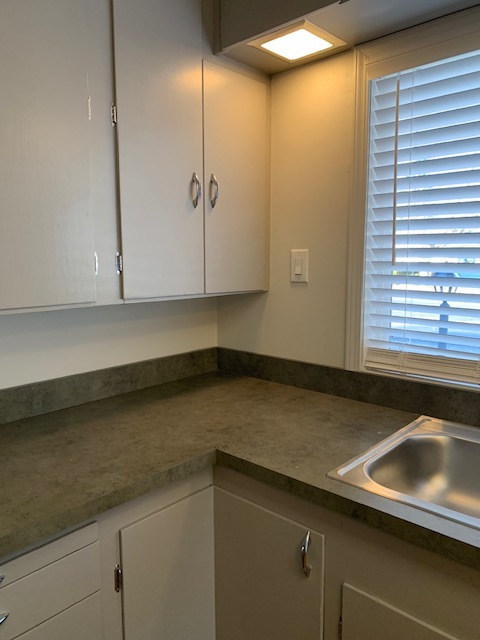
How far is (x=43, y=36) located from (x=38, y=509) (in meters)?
1.11

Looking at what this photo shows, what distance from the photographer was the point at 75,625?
1.07 metres

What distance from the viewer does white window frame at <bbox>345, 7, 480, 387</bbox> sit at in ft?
4.47

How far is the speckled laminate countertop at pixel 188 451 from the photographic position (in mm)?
970

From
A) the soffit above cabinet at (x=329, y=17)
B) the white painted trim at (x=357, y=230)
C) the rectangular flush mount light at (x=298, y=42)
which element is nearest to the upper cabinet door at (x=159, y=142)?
the soffit above cabinet at (x=329, y=17)

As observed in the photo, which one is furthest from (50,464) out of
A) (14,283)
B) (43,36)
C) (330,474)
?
(43,36)

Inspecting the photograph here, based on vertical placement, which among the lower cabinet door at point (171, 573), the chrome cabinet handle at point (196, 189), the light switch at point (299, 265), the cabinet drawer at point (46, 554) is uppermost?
the chrome cabinet handle at point (196, 189)

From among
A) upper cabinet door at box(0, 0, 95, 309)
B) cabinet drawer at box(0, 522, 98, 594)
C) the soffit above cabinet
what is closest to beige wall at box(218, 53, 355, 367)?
the soffit above cabinet

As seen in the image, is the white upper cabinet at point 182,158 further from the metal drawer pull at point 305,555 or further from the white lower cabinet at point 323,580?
the metal drawer pull at point 305,555

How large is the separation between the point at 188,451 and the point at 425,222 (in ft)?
3.26

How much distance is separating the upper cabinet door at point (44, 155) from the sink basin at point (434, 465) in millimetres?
963

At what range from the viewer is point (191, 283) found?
163cm

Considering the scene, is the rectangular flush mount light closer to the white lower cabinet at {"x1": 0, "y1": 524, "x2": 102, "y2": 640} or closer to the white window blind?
the white window blind

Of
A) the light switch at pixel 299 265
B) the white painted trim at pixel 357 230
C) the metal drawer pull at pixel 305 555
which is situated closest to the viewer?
the metal drawer pull at pixel 305 555

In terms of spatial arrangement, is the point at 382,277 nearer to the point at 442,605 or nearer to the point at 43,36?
the point at 442,605
